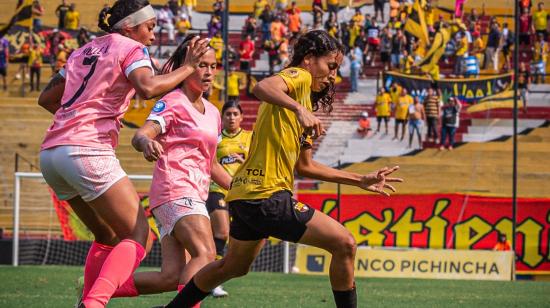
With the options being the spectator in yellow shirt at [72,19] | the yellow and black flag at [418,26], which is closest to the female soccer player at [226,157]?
the yellow and black flag at [418,26]

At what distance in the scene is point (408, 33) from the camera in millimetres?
34000

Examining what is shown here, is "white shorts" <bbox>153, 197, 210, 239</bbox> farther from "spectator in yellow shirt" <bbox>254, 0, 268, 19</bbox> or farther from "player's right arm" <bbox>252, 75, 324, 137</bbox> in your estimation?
"spectator in yellow shirt" <bbox>254, 0, 268, 19</bbox>

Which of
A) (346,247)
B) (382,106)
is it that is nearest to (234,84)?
(382,106)

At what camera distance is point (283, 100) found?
21.4 feet

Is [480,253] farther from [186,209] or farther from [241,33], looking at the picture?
[241,33]

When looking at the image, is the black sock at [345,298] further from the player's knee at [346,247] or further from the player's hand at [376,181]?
the player's hand at [376,181]

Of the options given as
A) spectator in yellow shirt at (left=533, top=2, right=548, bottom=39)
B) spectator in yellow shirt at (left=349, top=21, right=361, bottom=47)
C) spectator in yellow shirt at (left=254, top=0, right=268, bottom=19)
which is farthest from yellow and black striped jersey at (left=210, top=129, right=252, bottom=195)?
spectator in yellow shirt at (left=254, top=0, right=268, bottom=19)

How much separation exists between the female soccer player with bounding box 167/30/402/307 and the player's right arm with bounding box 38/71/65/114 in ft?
4.15

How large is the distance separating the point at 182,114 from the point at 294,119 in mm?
979

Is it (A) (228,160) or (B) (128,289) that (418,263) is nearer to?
(A) (228,160)

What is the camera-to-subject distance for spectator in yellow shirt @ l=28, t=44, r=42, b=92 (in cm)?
3325

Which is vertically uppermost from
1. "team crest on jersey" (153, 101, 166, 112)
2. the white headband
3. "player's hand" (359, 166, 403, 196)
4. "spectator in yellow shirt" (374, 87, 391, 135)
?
the white headband

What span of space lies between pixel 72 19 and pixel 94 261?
28682mm

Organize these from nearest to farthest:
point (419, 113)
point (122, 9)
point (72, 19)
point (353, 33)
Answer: point (122, 9) → point (419, 113) → point (72, 19) → point (353, 33)
